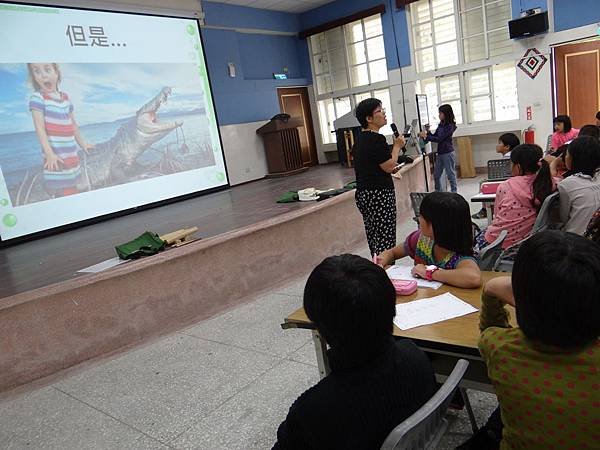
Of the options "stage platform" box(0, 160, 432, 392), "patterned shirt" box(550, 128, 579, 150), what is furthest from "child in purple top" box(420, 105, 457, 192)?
"stage platform" box(0, 160, 432, 392)

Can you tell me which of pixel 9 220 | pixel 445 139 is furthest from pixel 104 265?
pixel 445 139

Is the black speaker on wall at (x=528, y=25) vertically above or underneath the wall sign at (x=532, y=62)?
above

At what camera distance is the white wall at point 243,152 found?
784 cm

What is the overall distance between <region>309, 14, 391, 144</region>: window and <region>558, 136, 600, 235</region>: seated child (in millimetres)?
6575

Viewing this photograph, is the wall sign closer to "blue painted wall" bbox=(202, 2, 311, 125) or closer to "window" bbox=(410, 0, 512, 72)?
"window" bbox=(410, 0, 512, 72)

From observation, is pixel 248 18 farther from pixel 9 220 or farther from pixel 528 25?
pixel 9 220

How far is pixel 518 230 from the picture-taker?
8.46ft

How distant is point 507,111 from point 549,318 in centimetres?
771

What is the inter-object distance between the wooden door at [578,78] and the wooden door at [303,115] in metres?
4.66

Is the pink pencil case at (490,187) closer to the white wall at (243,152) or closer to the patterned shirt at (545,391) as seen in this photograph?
the patterned shirt at (545,391)

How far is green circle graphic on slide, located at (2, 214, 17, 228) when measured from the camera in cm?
495

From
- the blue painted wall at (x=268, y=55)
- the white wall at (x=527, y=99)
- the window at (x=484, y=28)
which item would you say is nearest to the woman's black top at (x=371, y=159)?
the white wall at (x=527, y=99)

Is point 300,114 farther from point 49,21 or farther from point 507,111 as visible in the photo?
point 49,21

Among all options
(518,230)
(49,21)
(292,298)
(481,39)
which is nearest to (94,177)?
(49,21)
